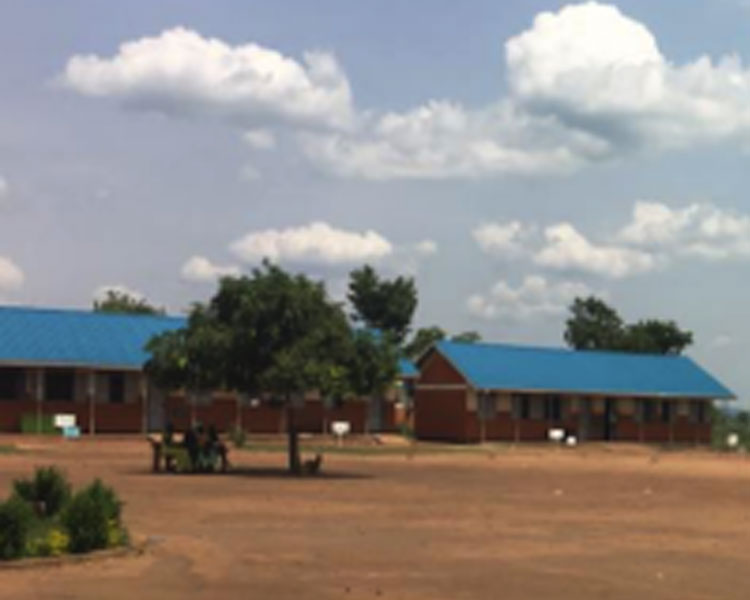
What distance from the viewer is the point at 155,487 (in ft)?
86.0

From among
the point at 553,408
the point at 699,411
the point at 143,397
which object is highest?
the point at 143,397

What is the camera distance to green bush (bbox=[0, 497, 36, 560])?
44.4ft

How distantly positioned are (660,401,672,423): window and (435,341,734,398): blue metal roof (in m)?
1.14

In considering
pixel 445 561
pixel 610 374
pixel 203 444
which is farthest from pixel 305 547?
pixel 610 374

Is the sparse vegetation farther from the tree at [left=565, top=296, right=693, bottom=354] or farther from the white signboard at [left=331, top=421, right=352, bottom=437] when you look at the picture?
the tree at [left=565, top=296, right=693, bottom=354]

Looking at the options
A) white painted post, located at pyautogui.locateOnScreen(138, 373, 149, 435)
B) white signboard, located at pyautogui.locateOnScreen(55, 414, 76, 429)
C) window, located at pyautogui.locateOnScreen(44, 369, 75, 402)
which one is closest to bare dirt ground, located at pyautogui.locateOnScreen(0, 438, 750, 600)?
white signboard, located at pyautogui.locateOnScreen(55, 414, 76, 429)

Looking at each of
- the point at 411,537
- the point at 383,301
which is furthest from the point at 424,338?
the point at 411,537

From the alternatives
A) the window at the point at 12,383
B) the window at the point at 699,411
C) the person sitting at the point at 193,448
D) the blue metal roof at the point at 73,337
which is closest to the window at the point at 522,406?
the window at the point at 699,411

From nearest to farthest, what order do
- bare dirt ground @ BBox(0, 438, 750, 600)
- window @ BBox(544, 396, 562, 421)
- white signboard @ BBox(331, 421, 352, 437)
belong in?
bare dirt ground @ BBox(0, 438, 750, 600), white signboard @ BBox(331, 421, 352, 437), window @ BBox(544, 396, 562, 421)

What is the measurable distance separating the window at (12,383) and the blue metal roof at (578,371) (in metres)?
19.2

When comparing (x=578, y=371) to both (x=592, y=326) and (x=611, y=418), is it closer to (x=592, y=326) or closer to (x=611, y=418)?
(x=611, y=418)

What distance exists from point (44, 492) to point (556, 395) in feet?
152

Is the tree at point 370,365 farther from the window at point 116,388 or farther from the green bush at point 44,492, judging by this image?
the window at point 116,388

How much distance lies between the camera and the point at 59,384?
48938mm
